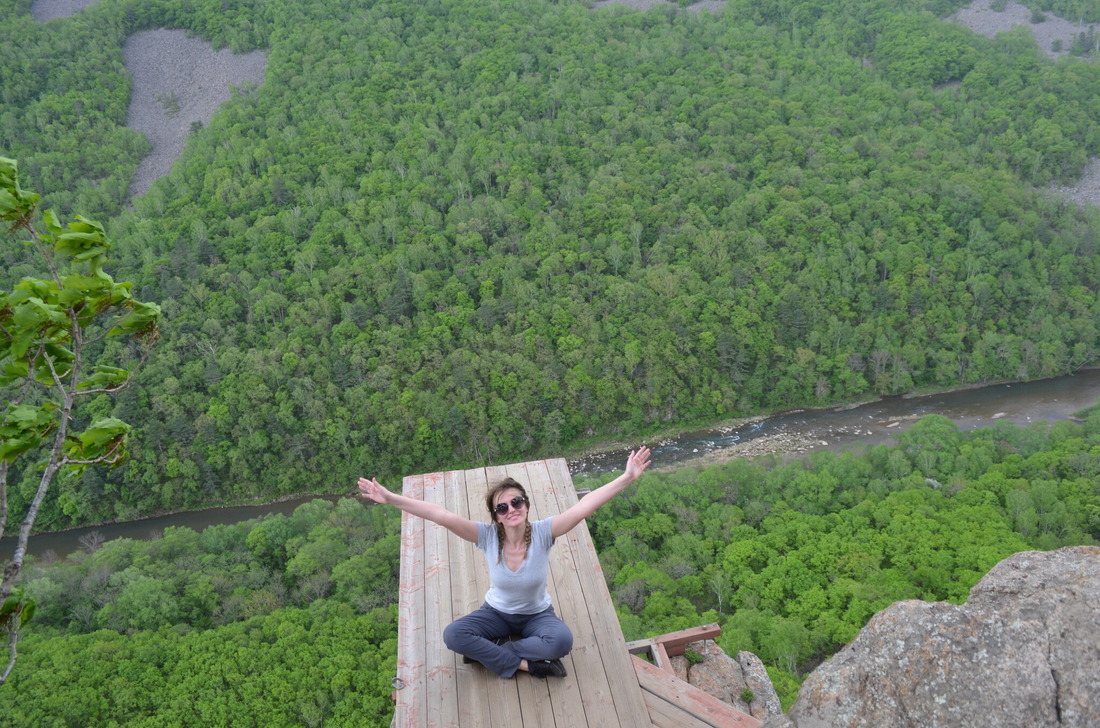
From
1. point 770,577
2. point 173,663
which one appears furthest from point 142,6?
point 770,577

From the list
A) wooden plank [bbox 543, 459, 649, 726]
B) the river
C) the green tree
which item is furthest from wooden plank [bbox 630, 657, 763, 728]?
the river

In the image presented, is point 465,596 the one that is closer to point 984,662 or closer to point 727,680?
point 984,662

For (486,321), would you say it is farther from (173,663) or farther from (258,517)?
(173,663)

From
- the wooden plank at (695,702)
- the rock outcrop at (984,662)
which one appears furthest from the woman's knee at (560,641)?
the rock outcrop at (984,662)

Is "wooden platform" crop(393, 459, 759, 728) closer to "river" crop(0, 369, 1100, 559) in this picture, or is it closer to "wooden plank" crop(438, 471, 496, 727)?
"wooden plank" crop(438, 471, 496, 727)

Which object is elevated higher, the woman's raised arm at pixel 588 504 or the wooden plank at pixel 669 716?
the woman's raised arm at pixel 588 504

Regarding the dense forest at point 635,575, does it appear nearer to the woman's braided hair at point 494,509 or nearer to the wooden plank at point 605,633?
the wooden plank at point 605,633
